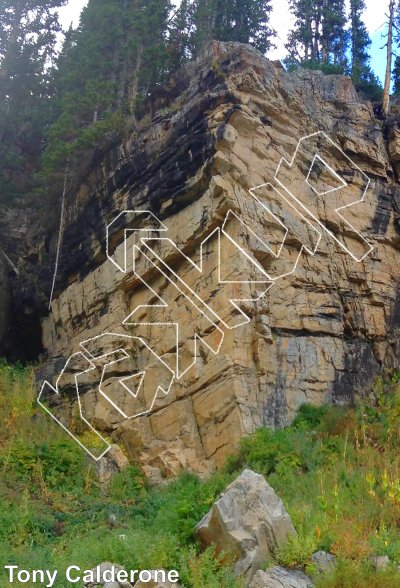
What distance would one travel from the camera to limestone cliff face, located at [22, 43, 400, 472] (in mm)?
12898

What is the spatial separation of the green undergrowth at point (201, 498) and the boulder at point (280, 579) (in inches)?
5.2

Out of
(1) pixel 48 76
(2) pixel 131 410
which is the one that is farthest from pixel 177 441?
(1) pixel 48 76

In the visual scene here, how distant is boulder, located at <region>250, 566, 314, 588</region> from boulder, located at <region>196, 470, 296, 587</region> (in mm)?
177

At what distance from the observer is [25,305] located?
62.8ft

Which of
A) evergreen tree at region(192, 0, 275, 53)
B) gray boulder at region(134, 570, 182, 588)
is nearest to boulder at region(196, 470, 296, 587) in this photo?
gray boulder at region(134, 570, 182, 588)

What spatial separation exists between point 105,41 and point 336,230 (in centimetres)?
1264

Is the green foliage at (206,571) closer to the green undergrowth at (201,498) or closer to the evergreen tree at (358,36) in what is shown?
the green undergrowth at (201,498)

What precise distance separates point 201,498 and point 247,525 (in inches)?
64.3

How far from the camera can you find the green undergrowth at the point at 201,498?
7.94 meters

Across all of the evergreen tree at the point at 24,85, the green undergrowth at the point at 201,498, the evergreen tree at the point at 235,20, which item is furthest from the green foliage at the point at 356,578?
the evergreen tree at the point at 235,20

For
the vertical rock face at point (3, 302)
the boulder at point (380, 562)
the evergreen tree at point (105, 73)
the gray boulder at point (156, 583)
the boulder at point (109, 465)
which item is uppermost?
the evergreen tree at point (105, 73)

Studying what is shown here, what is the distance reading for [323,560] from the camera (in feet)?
25.9

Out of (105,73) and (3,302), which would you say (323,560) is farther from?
(105,73)

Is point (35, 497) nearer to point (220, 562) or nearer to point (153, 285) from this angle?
point (220, 562)
